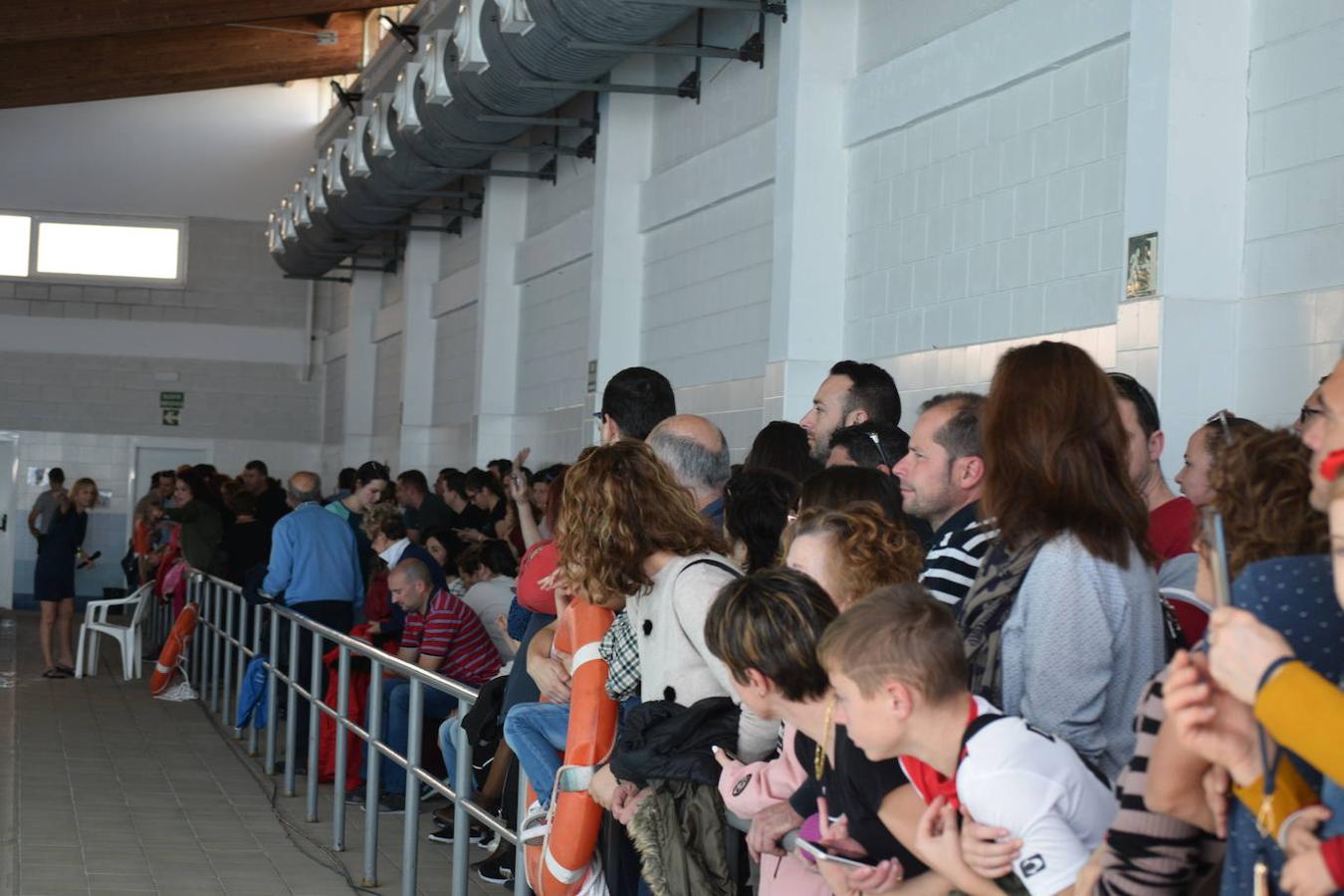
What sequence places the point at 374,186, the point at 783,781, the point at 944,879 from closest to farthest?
the point at 944,879 < the point at 783,781 < the point at 374,186

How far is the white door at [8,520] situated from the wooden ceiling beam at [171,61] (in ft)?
14.2

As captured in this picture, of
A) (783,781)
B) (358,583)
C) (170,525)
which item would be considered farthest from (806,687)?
(170,525)

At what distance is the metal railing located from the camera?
488 cm

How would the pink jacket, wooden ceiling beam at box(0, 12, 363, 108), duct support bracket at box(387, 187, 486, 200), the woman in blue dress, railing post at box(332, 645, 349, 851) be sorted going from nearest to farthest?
the pink jacket → railing post at box(332, 645, 349, 851) → the woman in blue dress → duct support bracket at box(387, 187, 486, 200) → wooden ceiling beam at box(0, 12, 363, 108)

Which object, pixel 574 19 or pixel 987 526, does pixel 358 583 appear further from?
pixel 987 526

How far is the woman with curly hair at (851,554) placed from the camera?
3.05m

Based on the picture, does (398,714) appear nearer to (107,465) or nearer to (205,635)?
(205,635)

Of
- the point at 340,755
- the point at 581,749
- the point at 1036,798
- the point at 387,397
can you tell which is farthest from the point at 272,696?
the point at 387,397

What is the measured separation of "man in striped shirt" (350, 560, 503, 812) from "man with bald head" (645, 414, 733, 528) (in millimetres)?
2793

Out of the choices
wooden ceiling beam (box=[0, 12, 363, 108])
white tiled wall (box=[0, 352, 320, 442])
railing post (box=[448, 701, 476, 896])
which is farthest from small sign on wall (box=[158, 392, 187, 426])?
railing post (box=[448, 701, 476, 896])

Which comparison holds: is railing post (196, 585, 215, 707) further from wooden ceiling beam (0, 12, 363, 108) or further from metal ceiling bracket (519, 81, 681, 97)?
wooden ceiling beam (0, 12, 363, 108)

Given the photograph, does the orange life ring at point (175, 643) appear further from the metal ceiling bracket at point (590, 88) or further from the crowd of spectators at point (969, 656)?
the crowd of spectators at point (969, 656)

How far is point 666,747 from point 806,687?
1.88ft

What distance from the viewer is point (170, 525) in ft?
46.2
